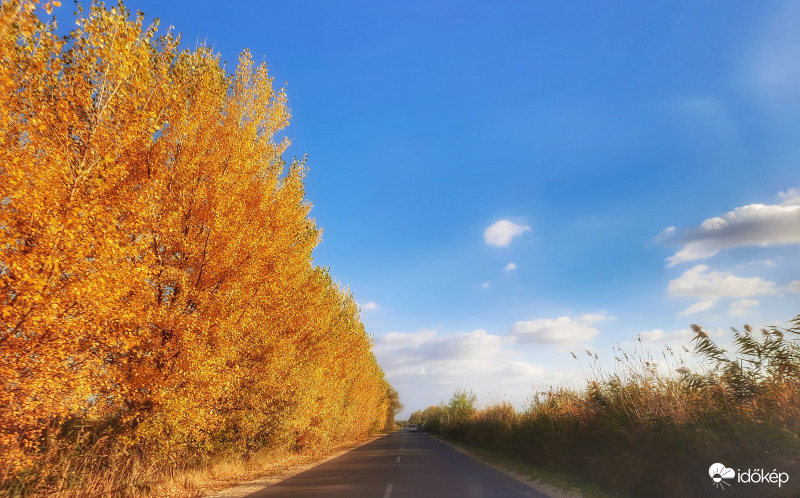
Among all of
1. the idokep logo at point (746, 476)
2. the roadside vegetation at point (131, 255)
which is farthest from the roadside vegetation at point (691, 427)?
the roadside vegetation at point (131, 255)

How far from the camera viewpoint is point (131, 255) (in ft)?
28.3

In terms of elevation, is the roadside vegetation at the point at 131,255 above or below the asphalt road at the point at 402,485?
above

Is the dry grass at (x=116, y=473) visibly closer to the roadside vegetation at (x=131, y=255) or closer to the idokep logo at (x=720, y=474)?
the roadside vegetation at (x=131, y=255)

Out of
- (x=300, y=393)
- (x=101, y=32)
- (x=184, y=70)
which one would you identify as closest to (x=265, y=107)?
(x=184, y=70)

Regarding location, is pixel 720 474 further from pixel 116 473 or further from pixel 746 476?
pixel 116 473

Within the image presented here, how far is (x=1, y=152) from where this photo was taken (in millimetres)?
6254

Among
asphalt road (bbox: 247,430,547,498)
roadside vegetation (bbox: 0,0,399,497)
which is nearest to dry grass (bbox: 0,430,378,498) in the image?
roadside vegetation (bbox: 0,0,399,497)

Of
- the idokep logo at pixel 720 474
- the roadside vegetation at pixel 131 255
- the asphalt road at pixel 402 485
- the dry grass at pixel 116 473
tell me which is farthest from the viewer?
the asphalt road at pixel 402 485

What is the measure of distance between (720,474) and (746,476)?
548 millimetres

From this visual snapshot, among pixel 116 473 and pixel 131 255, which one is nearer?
pixel 131 255

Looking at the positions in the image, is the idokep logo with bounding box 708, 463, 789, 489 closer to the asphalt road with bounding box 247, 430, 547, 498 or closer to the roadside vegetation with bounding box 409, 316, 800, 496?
the roadside vegetation with bounding box 409, 316, 800, 496

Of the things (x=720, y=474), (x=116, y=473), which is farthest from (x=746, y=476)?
(x=116, y=473)

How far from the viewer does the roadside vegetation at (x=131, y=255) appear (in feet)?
21.6

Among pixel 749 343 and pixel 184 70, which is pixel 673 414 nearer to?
pixel 749 343
